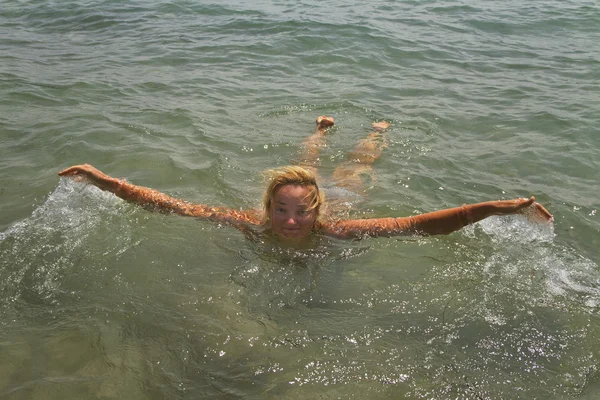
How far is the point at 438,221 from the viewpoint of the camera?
414cm

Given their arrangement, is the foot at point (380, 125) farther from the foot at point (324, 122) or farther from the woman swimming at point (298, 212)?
the woman swimming at point (298, 212)

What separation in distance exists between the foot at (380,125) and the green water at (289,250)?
0.50 ft

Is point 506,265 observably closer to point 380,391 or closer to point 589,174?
point 380,391

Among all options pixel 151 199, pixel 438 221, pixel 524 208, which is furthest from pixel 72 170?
pixel 524 208

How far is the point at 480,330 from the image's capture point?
12.2ft

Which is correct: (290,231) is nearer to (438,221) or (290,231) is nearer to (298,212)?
(298,212)

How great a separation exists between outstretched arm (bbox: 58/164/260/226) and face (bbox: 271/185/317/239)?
51 cm

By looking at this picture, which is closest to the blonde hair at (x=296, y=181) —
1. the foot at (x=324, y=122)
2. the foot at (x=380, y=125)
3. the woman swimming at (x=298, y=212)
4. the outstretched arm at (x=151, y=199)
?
the woman swimming at (x=298, y=212)

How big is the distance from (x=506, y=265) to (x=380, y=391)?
1.81 metres

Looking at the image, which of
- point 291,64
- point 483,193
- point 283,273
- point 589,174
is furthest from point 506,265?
point 291,64

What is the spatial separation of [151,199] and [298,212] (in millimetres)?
1283

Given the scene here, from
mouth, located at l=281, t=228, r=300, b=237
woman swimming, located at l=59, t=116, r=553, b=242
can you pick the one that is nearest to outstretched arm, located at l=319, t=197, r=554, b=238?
woman swimming, located at l=59, t=116, r=553, b=242

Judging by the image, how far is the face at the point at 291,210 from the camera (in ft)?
14.1

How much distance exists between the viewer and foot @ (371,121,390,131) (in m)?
7.32
